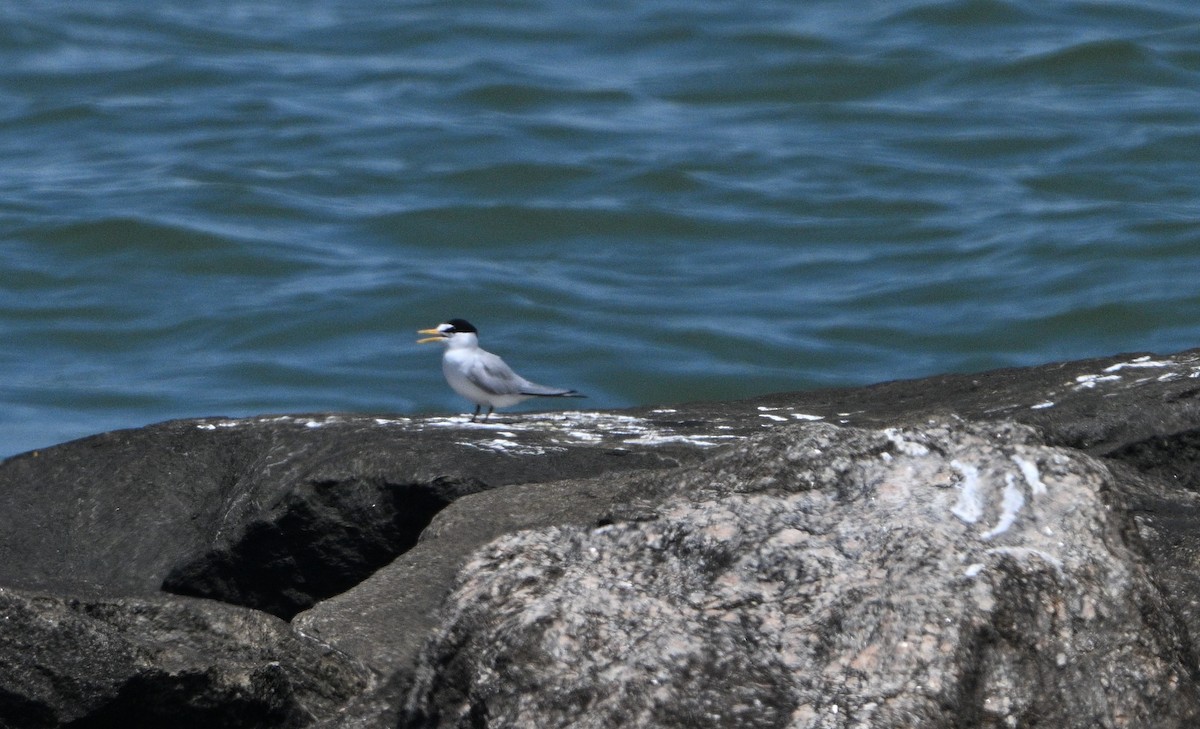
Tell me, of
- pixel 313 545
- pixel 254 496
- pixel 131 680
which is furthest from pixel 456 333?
pixel 131 680

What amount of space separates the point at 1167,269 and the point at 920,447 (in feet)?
48.0

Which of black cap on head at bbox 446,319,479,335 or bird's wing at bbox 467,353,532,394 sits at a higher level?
black cap on head at bbox 446,319,479,335

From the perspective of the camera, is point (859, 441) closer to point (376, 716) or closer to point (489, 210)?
point (376, 716)

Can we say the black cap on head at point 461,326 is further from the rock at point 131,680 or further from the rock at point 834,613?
the rock at point 834,613

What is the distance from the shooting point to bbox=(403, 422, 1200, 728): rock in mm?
3619

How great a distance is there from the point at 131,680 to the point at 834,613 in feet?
6.67

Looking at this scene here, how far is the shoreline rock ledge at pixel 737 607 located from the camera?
12.0ft

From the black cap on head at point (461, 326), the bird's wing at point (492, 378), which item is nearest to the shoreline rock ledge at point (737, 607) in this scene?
the bird's wing at point (492, 378)

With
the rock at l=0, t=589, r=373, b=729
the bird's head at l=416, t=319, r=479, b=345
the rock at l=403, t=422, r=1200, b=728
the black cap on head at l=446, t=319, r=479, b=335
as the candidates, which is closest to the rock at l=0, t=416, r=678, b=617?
the rock at l=0, t=589, r=373, b=729

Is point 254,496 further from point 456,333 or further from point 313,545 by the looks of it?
point 456,333

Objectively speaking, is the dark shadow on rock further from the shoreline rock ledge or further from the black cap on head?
the black cap on head

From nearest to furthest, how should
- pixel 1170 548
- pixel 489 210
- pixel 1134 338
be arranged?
pixel 1170 548
pixel 1134 338
pixel 489 210

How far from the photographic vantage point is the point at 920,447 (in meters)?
4.21

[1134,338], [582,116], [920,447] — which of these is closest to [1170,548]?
[920,447]
